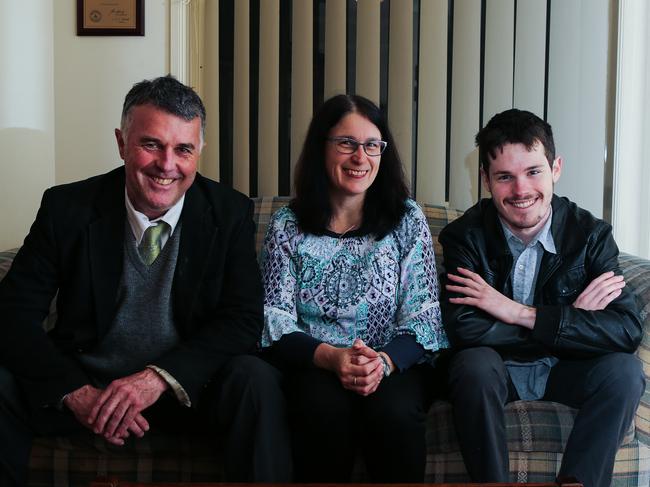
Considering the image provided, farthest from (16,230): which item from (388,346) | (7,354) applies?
(388,346)

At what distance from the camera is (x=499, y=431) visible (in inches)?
68.6

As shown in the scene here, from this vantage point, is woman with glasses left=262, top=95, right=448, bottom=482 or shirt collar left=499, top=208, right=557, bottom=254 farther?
shirt collar left=499, top=208, right=557, bottom=254

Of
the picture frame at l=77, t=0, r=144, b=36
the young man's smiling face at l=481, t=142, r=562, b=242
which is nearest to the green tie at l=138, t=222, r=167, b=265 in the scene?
the young man's smiling face at l=481, t=142, r=562, b=242

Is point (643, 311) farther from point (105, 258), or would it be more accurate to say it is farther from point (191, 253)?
point (105, 258)

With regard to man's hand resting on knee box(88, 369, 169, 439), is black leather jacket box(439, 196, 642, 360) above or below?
above

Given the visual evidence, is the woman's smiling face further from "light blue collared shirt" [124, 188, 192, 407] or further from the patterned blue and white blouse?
"light blue collared shirt" [124, 188, 192, 407]

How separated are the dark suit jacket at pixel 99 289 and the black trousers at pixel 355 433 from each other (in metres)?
0.25

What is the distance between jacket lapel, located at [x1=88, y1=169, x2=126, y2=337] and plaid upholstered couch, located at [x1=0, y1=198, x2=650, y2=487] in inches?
11.7

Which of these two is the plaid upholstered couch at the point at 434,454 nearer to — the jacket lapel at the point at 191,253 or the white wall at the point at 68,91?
the jacket lapel at the point at 191,253

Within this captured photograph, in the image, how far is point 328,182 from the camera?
6.89 feet

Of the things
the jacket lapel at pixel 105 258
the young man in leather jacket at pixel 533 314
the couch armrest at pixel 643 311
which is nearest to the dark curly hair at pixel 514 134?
the young man in leather jacket at pixel 533 314

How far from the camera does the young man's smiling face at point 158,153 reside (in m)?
1.79

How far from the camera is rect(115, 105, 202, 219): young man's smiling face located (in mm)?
1792

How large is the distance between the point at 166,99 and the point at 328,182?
52cm
